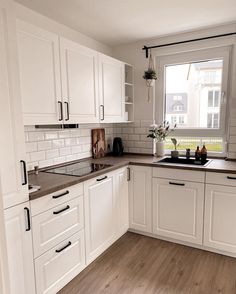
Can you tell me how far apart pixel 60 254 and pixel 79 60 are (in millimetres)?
1703

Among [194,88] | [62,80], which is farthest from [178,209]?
[62,80]

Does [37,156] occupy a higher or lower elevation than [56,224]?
higher

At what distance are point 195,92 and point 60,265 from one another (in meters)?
2.40

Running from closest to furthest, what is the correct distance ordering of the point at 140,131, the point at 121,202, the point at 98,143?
the point at 121,202, the point at 98,143, the point at 140,131

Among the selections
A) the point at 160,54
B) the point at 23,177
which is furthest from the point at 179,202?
the point at 160,54

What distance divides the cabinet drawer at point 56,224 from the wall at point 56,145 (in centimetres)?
58

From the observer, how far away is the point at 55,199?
1.68m

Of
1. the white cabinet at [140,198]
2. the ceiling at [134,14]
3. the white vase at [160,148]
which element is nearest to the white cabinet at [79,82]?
the ceiling at [134,14]

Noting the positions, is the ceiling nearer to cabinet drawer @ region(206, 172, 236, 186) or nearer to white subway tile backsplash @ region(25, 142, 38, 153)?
white subway tile backsplash @ region(25, 142, 38, 153)

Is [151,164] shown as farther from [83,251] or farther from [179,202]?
[83,251]

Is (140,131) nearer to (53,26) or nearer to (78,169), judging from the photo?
(78,169)

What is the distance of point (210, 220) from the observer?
2.26m

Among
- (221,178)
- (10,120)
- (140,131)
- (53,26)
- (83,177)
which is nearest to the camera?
(10,120)

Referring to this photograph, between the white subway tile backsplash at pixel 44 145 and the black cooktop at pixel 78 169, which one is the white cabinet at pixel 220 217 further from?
the white subway tile backsplash at pixel 44 145
